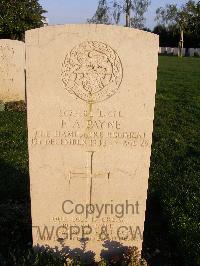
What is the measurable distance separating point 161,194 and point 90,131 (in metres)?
2.14

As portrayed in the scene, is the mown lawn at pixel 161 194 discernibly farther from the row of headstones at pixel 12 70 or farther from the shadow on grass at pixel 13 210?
the row of headstones at pixel 12 70

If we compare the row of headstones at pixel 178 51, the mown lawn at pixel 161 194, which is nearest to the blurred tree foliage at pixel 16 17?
the mown lawn at pixel 161 194

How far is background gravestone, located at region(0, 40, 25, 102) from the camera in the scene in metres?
11.4

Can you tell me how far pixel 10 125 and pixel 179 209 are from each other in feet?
17.2

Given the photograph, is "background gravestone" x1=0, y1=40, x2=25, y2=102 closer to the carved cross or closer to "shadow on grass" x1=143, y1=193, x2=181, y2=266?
"shadow on grass" x1=143, y1=193, x2=181, y2=266

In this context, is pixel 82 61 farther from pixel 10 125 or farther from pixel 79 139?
pixel 10 125

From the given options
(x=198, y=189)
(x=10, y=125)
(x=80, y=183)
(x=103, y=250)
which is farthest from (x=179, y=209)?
(x=10, y=125)

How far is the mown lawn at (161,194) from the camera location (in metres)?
4.60

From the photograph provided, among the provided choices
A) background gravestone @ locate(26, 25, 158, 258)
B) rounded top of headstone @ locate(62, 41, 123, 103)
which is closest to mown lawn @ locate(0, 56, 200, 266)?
background gravestone @ locate(26, 25, 158, 258)

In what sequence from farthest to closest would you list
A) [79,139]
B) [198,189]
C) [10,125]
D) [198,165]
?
[10,125] → [198,165] → [198,189] → [79,139]

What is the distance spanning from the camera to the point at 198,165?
6.98 meters

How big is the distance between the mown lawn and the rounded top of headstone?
1.70m

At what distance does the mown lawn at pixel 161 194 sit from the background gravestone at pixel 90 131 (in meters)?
0.43

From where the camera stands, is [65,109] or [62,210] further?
[62,210]
